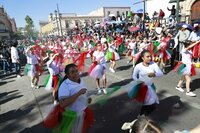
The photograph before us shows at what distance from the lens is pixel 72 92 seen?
12.4ft

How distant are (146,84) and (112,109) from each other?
6.30ft

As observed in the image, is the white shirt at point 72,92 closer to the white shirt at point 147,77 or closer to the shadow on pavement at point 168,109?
the white shirt at point 147,77

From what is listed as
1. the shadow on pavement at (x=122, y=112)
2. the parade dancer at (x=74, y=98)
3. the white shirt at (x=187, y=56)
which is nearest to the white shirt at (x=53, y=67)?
the shadow on pavement at (x=122, y=112)

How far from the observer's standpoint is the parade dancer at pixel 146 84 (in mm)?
4824

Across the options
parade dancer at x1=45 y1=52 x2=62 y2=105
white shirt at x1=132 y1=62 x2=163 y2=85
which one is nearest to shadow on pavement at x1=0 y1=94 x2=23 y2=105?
parade dancer at x1=45 y1=52 x2=62 y2=105

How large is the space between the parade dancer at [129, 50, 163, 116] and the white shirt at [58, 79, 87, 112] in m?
1.46

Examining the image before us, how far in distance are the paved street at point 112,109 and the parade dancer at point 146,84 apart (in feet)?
1.75

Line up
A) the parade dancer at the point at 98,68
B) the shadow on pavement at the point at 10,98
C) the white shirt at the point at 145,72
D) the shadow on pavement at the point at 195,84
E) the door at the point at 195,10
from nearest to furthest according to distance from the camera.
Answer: the white shirt at the point at 145,72, the shadow on pavement at the point at 195,84, the parade dancer at the point at 98,68, the shadow on pavement at the point at 10,98, the door at the point at 195,10

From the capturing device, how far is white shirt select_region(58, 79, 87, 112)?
12.2 ft

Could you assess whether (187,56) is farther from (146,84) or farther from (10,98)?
(10,98)

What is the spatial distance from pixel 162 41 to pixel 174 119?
6.09 metres

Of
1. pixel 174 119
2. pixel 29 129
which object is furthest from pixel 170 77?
pixel 29 129

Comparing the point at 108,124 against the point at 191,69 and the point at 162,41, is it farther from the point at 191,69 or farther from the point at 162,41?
the point at 162,41

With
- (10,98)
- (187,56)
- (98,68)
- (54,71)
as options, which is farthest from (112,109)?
(10,98)
